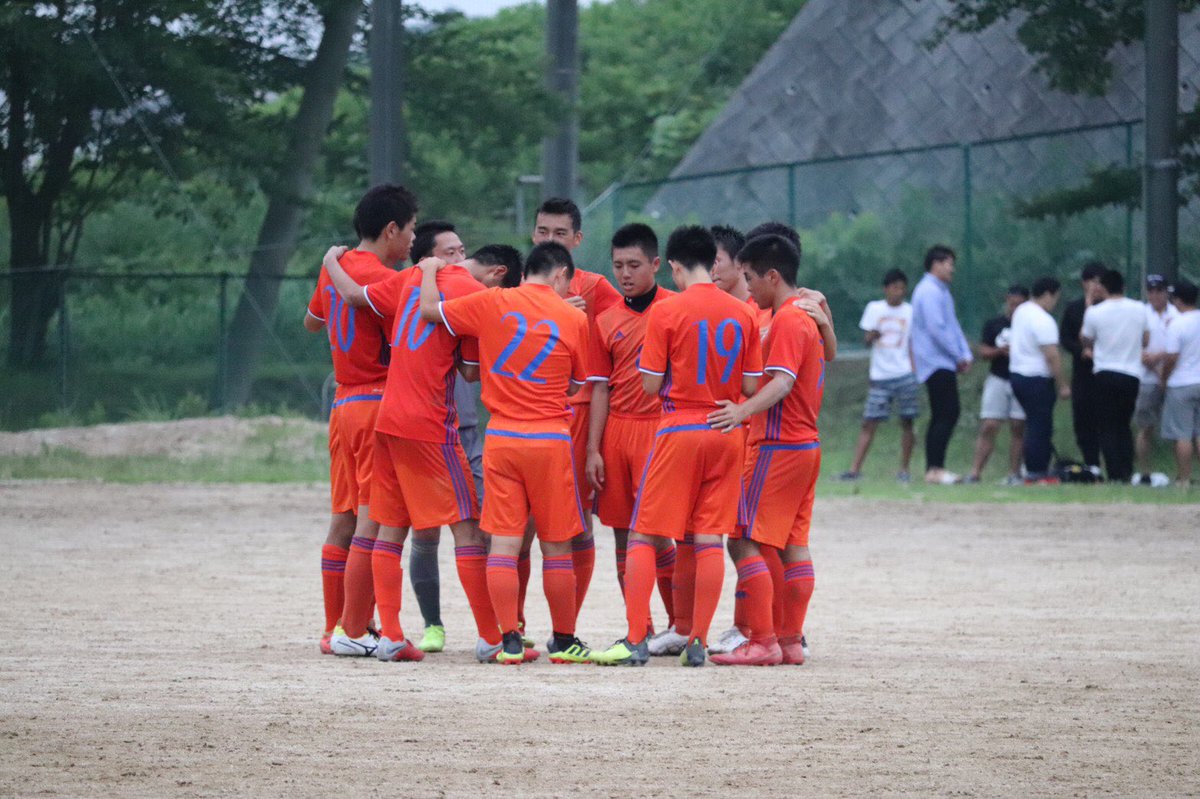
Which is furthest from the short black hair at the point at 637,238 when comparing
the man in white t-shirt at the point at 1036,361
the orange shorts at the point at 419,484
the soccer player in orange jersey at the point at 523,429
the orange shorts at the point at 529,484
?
the man in white t-shirt at the point at 1036,361

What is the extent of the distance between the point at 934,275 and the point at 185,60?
10883 mm

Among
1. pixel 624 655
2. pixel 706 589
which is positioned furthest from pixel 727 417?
pixel 624 655

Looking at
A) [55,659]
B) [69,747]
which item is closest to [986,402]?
[55,659]

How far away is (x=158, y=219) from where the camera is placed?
2441cm

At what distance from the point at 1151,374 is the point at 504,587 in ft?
34.4

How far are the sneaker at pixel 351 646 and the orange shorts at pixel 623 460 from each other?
1.27m

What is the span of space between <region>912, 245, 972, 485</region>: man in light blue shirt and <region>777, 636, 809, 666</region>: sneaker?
9146mm

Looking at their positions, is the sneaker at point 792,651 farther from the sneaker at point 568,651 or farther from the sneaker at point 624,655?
the sneaker at point 568,651

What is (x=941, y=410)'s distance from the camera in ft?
56.2

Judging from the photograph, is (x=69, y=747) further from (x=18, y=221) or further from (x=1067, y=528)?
(x=18, y=221)

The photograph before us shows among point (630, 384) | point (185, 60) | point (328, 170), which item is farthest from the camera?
point (328, 170)

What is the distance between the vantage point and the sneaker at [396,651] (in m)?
8.11

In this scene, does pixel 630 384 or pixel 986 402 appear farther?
pixel 986 402

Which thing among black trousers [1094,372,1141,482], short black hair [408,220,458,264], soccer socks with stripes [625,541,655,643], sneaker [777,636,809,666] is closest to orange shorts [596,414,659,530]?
soccer socks with stripes [625,541,655,643]
